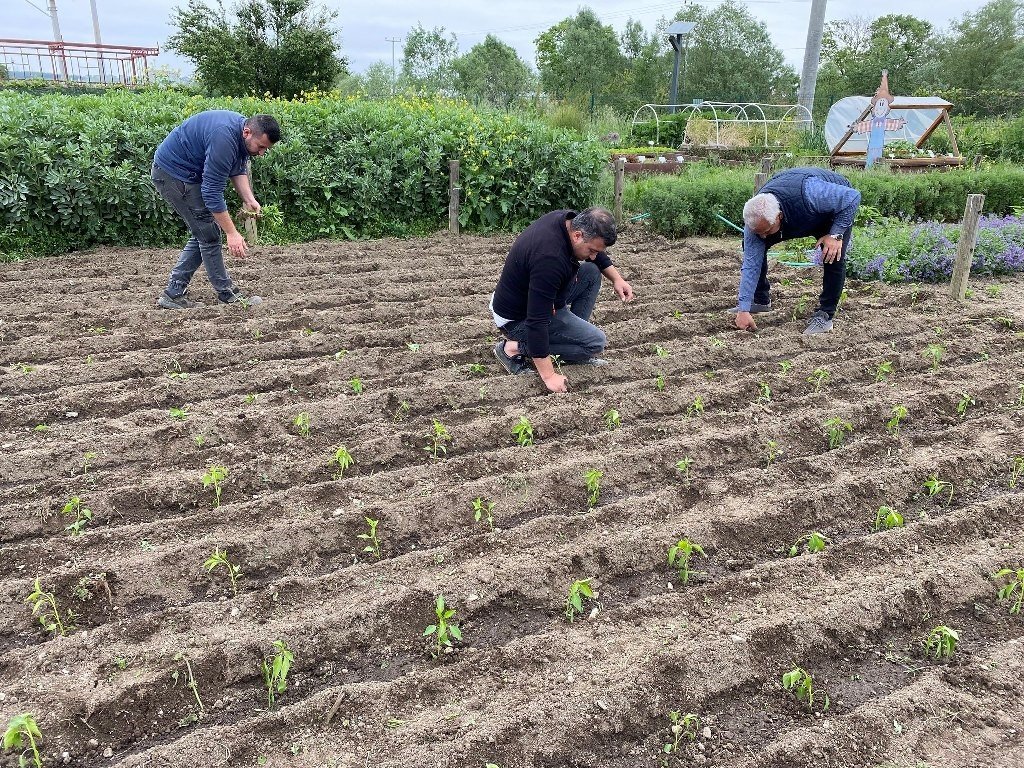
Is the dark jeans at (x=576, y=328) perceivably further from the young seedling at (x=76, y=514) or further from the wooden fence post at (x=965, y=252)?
the wooden fence post at (x=965, y=252)

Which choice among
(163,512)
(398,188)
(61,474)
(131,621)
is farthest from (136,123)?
(131,621)

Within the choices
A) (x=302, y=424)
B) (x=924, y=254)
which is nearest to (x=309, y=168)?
(x=302, y=424)

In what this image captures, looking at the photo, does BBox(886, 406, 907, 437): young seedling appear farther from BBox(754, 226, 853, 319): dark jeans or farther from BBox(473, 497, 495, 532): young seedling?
BBox(473, 497, 495, 532): young seedling

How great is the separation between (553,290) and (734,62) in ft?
133

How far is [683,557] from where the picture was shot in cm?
318

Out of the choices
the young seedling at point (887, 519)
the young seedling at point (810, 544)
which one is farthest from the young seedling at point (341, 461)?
the young seedling at point (887, 519)

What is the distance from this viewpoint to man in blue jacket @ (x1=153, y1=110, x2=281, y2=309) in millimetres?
5629

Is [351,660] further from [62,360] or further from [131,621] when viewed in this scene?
[62,360]

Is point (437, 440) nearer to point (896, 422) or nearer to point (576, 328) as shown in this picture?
point (576, 328)

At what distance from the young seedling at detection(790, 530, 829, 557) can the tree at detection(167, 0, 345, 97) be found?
15767mm

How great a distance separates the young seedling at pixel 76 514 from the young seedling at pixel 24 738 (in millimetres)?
1153

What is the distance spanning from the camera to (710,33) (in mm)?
40250

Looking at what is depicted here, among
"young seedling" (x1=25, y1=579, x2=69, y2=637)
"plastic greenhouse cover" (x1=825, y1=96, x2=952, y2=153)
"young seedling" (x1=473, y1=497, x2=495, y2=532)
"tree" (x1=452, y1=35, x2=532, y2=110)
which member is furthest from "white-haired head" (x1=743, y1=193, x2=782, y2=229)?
"tree" (x1=452, y1=35, x2=532, y2=110)

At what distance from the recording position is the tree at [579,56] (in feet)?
125
